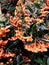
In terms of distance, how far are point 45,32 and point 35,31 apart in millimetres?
213

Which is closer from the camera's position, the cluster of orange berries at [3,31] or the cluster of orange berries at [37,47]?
the cluster of orange berries at [37,47]

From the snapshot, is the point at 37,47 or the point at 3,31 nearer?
the point at 37,47

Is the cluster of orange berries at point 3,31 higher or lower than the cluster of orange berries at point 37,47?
higher

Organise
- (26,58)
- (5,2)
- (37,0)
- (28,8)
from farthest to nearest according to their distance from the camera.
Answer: (5,2) → (37,0) → (28,8) → (26,58)

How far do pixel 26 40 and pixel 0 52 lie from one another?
403 millimetres

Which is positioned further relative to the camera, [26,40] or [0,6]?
[0,6]

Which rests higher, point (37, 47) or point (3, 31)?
point (3, 31)

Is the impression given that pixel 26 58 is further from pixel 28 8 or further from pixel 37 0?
pixel 37 0

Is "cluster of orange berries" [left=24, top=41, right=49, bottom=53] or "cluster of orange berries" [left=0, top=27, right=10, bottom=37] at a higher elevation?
"cluster of orange berries" [left=0, top=27, right=10, bottom=37]

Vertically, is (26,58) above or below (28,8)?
below

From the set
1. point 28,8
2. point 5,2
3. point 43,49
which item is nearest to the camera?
point 43,49

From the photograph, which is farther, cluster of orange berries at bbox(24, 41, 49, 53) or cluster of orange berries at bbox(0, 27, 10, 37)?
cluster of orange berries at bbox(0, 27, 10, 37)

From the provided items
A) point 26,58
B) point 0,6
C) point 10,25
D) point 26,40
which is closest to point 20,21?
point 10,25

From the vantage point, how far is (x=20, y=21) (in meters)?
3.27
